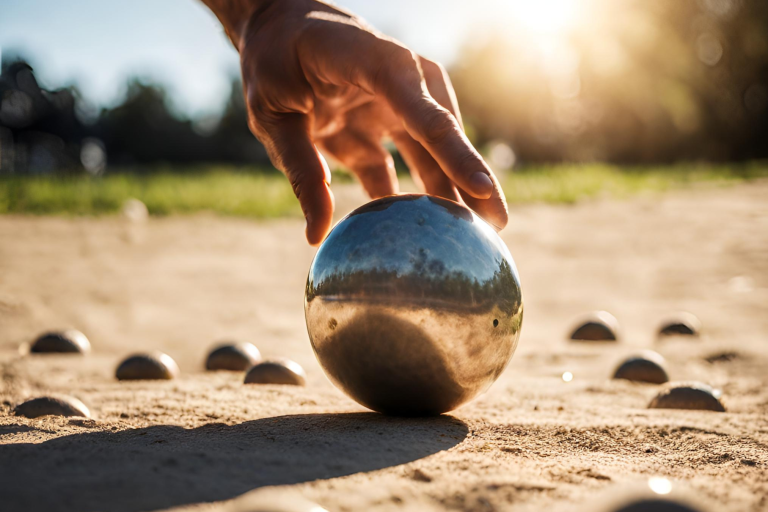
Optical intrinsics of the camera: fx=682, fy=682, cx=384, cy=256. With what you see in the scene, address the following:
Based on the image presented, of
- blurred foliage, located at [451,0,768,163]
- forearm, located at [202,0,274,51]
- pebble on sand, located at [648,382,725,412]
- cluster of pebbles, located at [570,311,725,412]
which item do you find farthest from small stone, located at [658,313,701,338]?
blurred foliage, located at [451,0,768,163]

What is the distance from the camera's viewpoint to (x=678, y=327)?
6887 millimetres

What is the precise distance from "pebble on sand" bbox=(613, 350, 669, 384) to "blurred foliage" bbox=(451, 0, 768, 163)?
101 ft

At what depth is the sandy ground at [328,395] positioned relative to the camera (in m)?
2.42

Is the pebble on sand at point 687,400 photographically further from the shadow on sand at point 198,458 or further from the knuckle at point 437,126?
the knuckle at point 437,126

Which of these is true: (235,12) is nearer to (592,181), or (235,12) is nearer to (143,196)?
(143,196)

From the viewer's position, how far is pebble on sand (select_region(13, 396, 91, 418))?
361 cm

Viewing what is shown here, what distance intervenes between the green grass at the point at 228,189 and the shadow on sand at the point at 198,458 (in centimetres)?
1050

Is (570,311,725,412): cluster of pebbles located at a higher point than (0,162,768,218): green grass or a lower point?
lower

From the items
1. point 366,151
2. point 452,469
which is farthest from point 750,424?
point 366,151

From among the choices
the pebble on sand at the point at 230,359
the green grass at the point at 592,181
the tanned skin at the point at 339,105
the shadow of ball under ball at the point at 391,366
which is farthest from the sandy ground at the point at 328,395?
the green grass at the point at 592,181

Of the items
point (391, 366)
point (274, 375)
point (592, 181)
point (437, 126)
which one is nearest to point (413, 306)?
point (391, 366)

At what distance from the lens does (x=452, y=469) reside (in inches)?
102

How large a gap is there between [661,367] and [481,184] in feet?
→ 9.50

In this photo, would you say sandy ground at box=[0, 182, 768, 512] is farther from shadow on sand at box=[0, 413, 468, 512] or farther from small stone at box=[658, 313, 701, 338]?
small stone at box=[658, 313, 701, 338]
